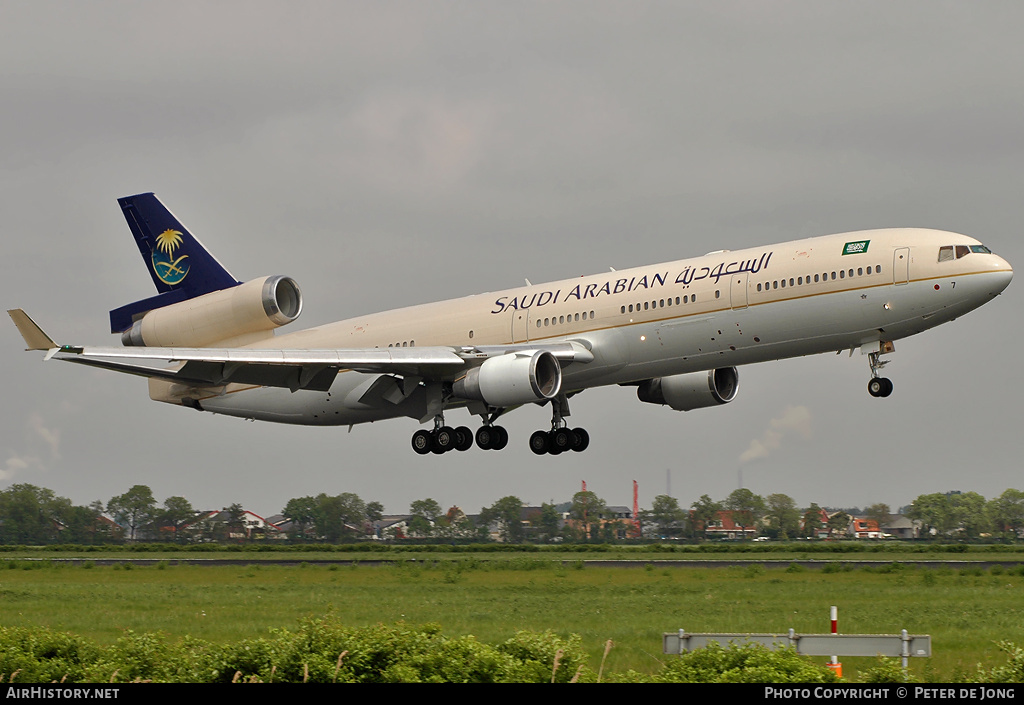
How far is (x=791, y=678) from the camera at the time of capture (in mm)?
15914

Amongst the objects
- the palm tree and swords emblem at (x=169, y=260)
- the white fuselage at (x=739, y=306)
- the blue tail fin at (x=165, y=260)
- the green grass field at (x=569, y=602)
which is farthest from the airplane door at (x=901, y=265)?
the palm tree and swords emblem at (x=169, y=260)

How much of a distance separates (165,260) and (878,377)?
35.4 meters

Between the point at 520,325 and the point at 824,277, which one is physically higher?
the point at 824,277

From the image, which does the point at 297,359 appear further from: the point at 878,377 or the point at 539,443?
the point at 878,377

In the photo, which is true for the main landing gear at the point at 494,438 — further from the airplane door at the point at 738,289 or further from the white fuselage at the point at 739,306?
the airplane door at the point at 738,289

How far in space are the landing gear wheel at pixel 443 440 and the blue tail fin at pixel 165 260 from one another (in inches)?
591

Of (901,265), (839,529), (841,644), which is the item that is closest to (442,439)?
(901,265)

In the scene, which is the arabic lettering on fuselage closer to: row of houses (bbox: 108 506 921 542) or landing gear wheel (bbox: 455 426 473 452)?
landing gear wheel (bbox: 455 426 473 452)

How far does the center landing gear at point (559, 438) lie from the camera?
51469 mm

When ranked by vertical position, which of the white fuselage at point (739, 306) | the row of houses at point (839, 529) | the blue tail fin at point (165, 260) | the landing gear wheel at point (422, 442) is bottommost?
the row of houses at point (839, 529)

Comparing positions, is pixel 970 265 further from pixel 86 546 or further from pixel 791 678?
pixel 86 546

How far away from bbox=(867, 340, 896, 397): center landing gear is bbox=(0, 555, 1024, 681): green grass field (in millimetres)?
6634

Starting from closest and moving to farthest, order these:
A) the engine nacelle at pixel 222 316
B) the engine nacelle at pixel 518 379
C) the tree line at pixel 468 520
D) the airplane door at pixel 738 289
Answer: the airplane door at pixel 738 289, the engine nacelle at pixel 518 379, the engine nacelle at pixel 222 316, the tree line at pixel 468 520

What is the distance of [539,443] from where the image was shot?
51.9 meters
